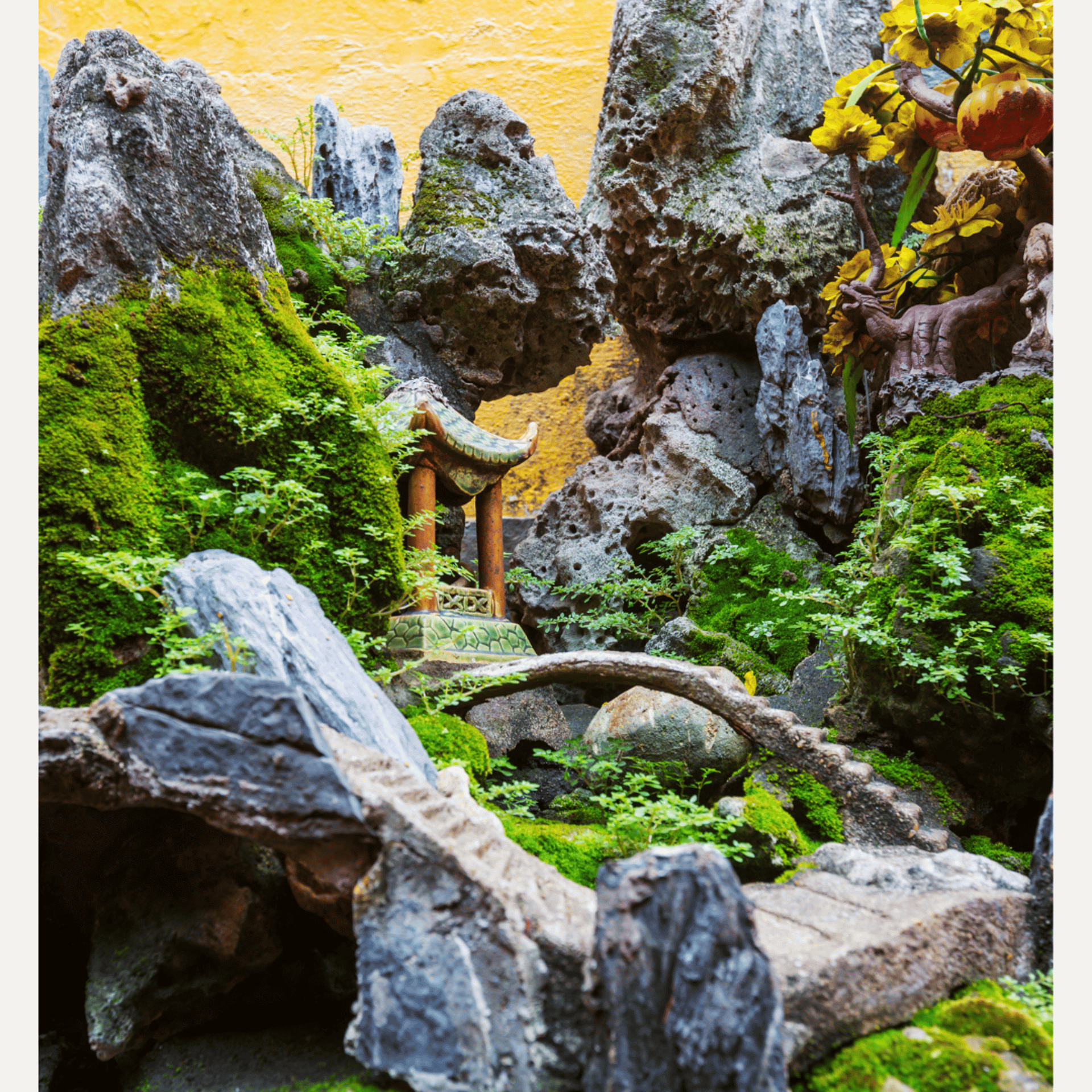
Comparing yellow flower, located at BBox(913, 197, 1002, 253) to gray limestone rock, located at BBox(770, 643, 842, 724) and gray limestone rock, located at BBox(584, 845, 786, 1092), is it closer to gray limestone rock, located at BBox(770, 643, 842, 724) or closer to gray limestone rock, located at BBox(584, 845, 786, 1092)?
gray limestone rock, located at BBox(770, 643, 842, 724)

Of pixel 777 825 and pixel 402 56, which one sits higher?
pixel 402 56

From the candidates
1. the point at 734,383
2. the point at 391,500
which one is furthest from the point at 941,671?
the point at 734,383

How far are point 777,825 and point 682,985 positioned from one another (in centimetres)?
243

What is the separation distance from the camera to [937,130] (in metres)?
6.46

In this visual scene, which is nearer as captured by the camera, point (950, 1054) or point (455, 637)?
point (950, 1054)

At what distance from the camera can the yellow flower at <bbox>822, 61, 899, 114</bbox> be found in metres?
6.95

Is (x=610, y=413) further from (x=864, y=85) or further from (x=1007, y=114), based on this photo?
(x=1007, y=114)

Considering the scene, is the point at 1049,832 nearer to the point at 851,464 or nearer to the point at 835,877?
the point at 835,877

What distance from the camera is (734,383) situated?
35.0ft

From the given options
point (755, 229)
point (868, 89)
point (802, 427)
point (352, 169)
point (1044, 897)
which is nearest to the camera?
point (1044, 897)

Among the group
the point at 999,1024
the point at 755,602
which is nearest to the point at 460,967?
the point at 999,1024

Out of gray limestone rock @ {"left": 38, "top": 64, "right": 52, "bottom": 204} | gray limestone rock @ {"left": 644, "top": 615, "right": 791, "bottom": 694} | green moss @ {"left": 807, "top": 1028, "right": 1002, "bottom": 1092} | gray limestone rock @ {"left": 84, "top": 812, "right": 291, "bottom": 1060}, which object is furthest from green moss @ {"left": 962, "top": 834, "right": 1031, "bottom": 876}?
gray limestone rock @ {"left": 38, "top": 64, "right": 52, "bottom": 204}

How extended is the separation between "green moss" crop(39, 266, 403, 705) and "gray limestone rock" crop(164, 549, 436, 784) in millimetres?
334

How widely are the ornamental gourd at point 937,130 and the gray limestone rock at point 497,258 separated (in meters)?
3.64
